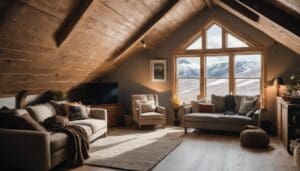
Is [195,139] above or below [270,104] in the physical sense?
below

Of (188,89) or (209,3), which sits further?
(188,89)

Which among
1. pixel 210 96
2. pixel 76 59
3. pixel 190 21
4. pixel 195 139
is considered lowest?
pixel 195 139

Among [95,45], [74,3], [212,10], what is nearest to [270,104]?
[212,10]

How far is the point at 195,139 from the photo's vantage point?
214 inches

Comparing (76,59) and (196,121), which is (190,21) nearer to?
(196,121)

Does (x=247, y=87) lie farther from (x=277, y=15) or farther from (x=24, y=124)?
(x=24, y=124)

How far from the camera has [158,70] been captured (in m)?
7.36

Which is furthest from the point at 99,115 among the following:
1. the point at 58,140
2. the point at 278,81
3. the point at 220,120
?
the point at 278,81

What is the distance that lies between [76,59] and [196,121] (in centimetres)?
309

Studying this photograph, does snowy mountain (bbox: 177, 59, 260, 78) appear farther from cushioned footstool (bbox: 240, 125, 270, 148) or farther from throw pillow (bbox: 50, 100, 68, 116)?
throw pillow (bbox: 50, 100, 68, 116)

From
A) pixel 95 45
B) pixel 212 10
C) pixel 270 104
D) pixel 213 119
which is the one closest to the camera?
pixel 95 45

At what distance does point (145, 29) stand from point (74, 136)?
3020 mm

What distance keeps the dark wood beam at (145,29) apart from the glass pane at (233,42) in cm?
222

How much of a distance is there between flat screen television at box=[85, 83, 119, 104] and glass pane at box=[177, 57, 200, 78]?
196 centimetres
